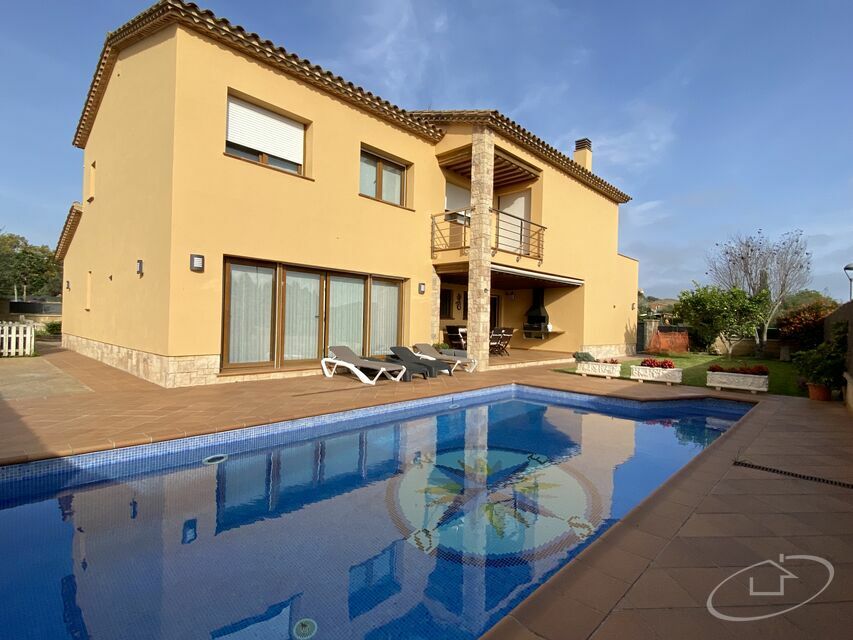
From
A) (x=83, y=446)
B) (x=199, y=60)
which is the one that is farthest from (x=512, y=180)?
(x=83, y=446)

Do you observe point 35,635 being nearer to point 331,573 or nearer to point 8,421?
point 331,573

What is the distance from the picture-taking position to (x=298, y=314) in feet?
31.5

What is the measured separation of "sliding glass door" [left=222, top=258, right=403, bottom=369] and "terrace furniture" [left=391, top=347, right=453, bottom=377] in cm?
90

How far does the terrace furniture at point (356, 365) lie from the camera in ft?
30.5

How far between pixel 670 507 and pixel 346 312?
8415 mm

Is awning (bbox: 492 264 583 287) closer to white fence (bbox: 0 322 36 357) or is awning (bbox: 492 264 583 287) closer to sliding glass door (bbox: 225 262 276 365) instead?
sliding glass door (bbox: 225 262 276 365)

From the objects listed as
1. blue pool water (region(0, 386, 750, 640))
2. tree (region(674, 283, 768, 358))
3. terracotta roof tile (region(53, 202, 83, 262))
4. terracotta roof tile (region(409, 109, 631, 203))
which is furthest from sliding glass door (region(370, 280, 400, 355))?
tree (region(674, 283, 768, 358))

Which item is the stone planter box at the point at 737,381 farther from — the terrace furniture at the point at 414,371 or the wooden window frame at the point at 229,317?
the wooden window frame at the point at 229,317

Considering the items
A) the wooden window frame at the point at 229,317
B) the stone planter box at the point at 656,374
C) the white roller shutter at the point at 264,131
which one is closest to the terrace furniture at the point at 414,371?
the wooden window frame at the point at 229,317

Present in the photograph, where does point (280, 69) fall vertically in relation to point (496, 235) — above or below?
above

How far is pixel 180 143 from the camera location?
7.68 metres

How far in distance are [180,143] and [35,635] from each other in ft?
25.4

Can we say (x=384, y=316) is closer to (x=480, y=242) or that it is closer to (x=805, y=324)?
(x=480, y=242)

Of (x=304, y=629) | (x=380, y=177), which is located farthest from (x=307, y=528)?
(x=380, y=177)
